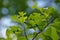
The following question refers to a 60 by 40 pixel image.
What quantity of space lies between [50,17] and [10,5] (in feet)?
5.20

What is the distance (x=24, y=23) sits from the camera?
62cm

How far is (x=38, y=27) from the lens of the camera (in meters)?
0.60

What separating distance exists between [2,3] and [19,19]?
1625 millimetres

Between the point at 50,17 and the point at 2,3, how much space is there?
5.30 ft

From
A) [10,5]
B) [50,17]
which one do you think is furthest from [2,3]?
[50,17]

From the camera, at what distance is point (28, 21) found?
620 mm

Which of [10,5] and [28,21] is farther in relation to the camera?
A: [10,5]

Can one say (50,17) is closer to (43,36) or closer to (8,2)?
(43,36)

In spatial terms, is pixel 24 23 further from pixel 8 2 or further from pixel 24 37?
pixel 8 2

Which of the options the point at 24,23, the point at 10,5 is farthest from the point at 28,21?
the point at 10,5

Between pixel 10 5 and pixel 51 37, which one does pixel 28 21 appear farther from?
pixel 10 5

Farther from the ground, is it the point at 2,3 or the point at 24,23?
the point at 2,3

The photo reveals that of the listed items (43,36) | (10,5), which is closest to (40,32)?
(43,36)

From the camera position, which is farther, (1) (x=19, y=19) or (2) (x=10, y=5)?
(2) (x=10, y=5)
